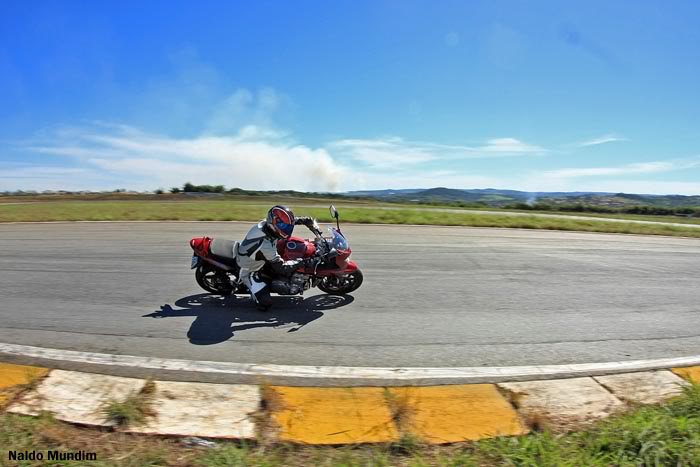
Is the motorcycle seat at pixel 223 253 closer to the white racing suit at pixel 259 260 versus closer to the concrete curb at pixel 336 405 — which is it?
the white racing suit at pixel 259 260

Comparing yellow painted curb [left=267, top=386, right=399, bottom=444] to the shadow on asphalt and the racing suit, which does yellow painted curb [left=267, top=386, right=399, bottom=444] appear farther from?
the racing suit

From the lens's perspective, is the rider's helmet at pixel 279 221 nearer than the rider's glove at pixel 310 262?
Yes

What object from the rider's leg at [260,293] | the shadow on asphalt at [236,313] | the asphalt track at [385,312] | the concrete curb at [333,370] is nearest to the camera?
the concrete curb at [333,370]

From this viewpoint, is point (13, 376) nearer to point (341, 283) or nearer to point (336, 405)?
point (336, 405)

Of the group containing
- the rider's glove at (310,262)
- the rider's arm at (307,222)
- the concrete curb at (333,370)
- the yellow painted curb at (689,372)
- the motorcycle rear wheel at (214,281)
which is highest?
the rider's arm at (307,222)

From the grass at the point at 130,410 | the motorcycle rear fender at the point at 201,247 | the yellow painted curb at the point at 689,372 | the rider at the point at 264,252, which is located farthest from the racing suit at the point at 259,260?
the yellow painted curb at the point at 689,372

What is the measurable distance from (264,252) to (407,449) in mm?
3770

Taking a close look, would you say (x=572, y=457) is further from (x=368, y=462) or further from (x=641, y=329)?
(x=641, y=329)

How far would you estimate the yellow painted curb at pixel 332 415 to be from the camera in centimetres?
310

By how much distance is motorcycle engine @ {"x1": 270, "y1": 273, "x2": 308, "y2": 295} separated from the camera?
622 centimetres

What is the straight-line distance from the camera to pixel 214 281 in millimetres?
6812

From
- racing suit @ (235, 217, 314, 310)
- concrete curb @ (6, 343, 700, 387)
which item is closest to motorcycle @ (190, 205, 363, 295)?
racing suit @ (235, 217, 314, 310)

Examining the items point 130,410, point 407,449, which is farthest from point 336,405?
point 130,410

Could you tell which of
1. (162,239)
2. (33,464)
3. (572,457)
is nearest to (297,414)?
(33,464)
